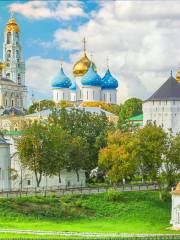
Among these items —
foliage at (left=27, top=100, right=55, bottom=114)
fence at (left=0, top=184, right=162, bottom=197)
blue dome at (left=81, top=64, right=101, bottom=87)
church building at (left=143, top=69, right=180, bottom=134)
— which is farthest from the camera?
blue dome at (left=81, top=64, right=101, bottom=87)

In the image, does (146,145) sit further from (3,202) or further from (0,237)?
(0,237)

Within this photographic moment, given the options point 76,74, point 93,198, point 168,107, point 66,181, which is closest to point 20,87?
point 76,74

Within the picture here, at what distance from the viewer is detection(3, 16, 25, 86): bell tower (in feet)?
438

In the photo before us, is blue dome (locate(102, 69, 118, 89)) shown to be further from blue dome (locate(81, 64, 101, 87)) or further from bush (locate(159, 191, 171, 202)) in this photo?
bush (locate(159, 191, 171, 202))

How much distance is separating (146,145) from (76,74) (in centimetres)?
6253

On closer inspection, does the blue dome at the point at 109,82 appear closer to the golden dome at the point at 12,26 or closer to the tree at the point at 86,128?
the golden dome at the point at 12,26

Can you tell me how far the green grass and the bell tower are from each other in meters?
78.0

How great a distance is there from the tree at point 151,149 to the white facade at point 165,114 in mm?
13955

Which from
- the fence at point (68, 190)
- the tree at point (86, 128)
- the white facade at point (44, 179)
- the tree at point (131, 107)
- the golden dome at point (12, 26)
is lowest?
the fence at point (68, 190)

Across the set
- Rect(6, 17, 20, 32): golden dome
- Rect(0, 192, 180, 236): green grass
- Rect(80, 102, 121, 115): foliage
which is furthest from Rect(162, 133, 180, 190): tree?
Rect(6, 17, 20, 32): golden dome

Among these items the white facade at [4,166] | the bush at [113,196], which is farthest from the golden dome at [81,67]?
the bush at [113,196]

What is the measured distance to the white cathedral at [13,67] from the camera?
431ft

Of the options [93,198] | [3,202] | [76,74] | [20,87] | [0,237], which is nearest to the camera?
[0,237]

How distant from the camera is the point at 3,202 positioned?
53062mm
